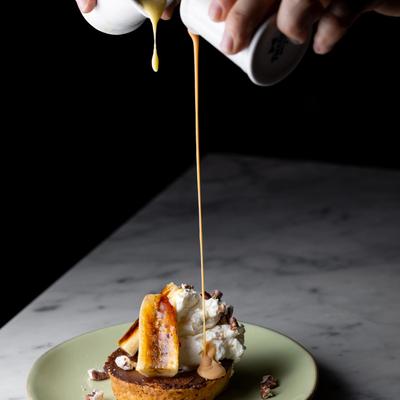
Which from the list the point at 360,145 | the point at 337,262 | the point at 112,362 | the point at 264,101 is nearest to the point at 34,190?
the point at 264,101

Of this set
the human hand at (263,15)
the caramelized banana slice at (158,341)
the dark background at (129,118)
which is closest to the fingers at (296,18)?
the human hand at (263,15)

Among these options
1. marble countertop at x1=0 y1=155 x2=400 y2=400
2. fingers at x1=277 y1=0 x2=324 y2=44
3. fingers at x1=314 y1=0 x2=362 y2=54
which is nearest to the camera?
fingers at x1=277 y1=0 x2=324 y2=44

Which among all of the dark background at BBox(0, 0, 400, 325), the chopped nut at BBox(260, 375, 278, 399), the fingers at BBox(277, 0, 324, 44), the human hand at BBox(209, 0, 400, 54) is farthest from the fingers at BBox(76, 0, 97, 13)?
the dark background at BBox(0, 0, 400, 325)

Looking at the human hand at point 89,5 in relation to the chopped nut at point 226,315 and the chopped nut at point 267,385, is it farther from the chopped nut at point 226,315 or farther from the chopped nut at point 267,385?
the chopped nut at point 267,385

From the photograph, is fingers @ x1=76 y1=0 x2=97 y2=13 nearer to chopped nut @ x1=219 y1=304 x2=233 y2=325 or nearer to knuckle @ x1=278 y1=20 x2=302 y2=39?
knuckle @ x1=278 y1=20 x2=302 y2=39

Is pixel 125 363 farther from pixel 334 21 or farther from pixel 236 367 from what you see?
Result: pixel 334 21

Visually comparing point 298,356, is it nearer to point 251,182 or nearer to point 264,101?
point 251,182

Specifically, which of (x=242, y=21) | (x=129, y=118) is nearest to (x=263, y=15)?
(x=242, y=21)

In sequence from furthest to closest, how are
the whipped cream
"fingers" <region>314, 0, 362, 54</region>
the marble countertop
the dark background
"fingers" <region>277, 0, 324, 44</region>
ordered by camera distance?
the dark background
the marble countertop
the whipped cream
"fingers" <region>314, 0, 362, 54</region>
"fingers" <region>277, 0, 324, 44</region>
